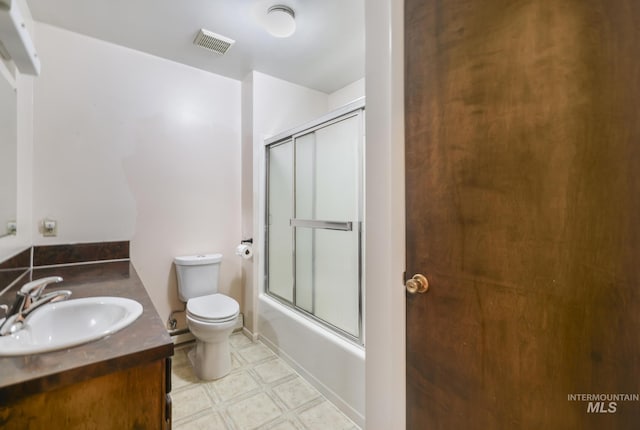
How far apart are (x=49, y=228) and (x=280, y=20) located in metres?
2.04

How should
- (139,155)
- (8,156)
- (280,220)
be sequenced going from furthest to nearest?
(280,220), (139,155), (8,156)

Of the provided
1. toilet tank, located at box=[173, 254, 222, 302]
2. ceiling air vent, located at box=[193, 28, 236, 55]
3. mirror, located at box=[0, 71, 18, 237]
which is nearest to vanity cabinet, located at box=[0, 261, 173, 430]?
mirror, located at box=[0, 71, 18, 237]

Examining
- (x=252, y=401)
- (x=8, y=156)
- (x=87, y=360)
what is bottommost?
(x=252, y=401)

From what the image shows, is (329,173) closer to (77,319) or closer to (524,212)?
(524,212)

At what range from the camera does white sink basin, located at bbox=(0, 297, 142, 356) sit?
0.90 metres

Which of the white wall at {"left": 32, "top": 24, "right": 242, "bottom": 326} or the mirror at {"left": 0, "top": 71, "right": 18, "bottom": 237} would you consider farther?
the white wall at {"left": 32, "top": 24, "right": 242, "bottom": 326}

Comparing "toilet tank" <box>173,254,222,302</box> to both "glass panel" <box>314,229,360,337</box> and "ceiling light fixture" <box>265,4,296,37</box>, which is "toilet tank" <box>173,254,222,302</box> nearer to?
"glass panel" <box>314,229,360,337</box>

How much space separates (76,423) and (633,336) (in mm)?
1303

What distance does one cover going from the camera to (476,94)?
2.78ft

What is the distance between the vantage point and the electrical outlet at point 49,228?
185 centimetres

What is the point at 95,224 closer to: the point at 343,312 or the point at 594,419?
the point at 343,312

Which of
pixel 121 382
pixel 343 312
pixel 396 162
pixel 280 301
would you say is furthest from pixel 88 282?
pixel 396 162

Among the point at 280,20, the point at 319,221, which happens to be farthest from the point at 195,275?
the point at 280,20

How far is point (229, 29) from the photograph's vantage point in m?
1.93
